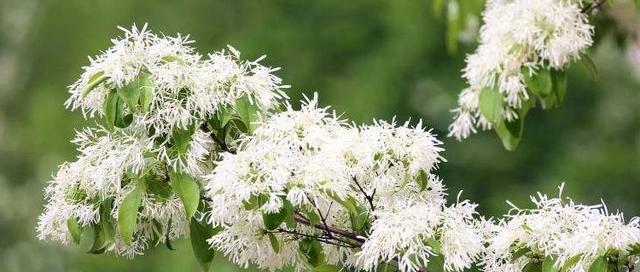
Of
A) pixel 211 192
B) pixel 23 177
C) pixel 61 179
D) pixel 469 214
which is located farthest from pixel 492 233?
pixel 23 177

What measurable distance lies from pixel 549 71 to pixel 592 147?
1818cm

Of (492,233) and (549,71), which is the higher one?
(549,71)

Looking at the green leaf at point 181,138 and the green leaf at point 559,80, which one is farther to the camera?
the green leaf at point 559,80

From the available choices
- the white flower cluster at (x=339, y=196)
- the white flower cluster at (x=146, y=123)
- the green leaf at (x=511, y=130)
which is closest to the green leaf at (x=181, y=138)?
the white flower cluster at (x=146, y=123)

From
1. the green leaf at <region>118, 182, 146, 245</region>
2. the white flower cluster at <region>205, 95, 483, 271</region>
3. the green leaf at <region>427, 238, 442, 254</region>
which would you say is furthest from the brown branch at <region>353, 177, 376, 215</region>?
the green leaf at <region>118, 182, 146, 245</region>

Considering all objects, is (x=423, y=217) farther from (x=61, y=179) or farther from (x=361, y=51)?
(x=361, y=51)

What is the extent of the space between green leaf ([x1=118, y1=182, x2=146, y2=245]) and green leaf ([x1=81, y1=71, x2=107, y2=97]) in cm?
28

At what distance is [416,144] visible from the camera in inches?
154

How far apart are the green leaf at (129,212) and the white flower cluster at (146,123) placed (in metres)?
0.03

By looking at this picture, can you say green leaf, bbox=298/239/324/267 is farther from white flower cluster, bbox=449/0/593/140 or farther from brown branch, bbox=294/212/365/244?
white flower cluster, bbox=449/0/593/140

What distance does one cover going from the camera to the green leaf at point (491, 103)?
4.68 meters

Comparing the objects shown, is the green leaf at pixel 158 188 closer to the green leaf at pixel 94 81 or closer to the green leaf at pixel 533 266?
the green leaf at pixel 94 81

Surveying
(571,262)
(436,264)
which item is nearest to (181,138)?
(436,264)

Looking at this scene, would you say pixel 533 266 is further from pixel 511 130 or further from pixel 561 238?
pixel 511 130
